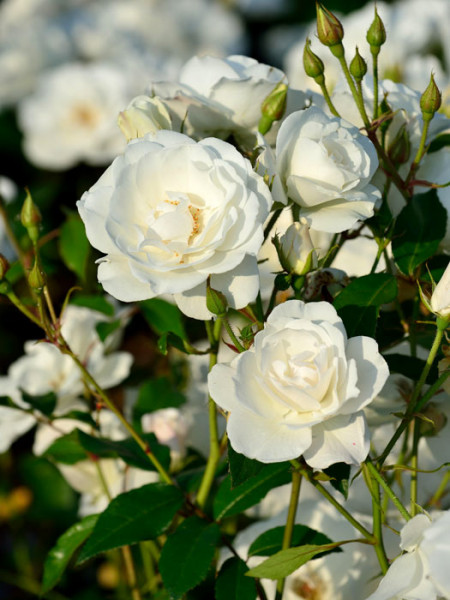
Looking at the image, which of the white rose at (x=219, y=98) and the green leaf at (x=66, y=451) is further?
the green leaf at (x=66, y=451)

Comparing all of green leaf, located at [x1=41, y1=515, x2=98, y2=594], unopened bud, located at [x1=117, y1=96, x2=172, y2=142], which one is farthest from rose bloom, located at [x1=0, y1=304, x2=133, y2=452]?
unopened bud, located at [x1=117, y1=96, x2=172, y2=142]

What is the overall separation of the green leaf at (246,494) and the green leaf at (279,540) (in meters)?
0.04

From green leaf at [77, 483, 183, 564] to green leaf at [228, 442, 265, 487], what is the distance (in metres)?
0.16

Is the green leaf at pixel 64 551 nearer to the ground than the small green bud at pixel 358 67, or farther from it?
nearer to the ground

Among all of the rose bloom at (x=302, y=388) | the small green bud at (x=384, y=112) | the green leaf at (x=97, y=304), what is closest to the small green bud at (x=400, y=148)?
the small green bud at (x=384, y=112)

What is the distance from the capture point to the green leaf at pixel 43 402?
3.04 ft

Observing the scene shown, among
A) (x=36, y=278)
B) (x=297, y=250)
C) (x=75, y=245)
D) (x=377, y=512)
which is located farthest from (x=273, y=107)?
(x=75, y=245)

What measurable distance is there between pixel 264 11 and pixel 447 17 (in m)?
1.52

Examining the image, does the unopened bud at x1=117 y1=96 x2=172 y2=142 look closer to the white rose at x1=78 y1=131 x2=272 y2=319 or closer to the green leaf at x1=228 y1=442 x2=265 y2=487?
the white rose at x1=78 y1=131 x2=272 y2=319

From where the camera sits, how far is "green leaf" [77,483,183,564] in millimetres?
744

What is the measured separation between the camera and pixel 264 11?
3.54 meters

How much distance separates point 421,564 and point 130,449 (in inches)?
15.2

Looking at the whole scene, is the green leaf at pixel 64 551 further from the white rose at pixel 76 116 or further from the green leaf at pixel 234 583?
the white rose at pixel 76 116

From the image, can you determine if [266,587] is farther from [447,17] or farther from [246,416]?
[447,17]
